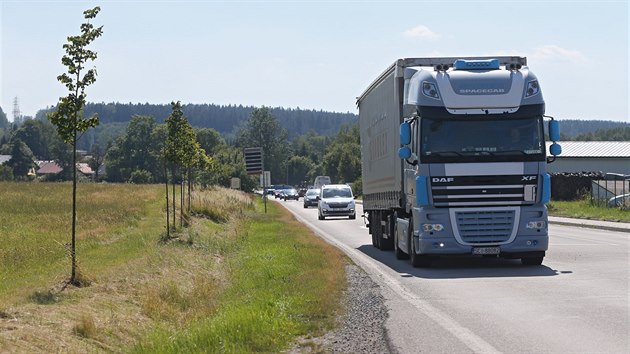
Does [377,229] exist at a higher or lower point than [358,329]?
higher

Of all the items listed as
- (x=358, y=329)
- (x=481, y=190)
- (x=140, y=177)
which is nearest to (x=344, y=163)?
(x=140, y=177)

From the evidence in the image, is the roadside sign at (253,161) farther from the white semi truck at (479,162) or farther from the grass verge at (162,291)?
the white semi truck at (479,162)

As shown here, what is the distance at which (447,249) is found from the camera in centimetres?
1855

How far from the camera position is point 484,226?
1861cm

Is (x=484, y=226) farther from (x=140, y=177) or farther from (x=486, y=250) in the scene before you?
(x=140, y=177)

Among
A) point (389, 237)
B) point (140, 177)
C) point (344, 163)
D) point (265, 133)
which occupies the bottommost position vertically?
point (389, 237)

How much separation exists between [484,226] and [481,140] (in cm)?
171

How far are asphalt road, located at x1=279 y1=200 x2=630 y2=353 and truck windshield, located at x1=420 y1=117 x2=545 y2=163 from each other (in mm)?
2300

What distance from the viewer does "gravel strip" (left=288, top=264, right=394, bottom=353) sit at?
402 inches

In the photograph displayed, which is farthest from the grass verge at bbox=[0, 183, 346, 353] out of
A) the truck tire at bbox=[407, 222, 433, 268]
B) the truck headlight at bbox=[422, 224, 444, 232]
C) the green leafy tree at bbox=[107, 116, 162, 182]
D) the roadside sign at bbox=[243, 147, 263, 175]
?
the green leafy tree at bbox=[107, 116, 162, 182]

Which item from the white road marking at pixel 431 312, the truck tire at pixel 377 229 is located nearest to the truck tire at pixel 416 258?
the white road marking at pixel 431 312

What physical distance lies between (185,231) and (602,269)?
57.4ft

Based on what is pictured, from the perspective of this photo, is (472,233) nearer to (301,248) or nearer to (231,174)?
(301,248)

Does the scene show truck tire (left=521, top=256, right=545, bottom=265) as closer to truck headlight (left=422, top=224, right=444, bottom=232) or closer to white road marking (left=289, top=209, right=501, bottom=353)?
truck headlight (left=422, top=224, right=444, bottom=232)
